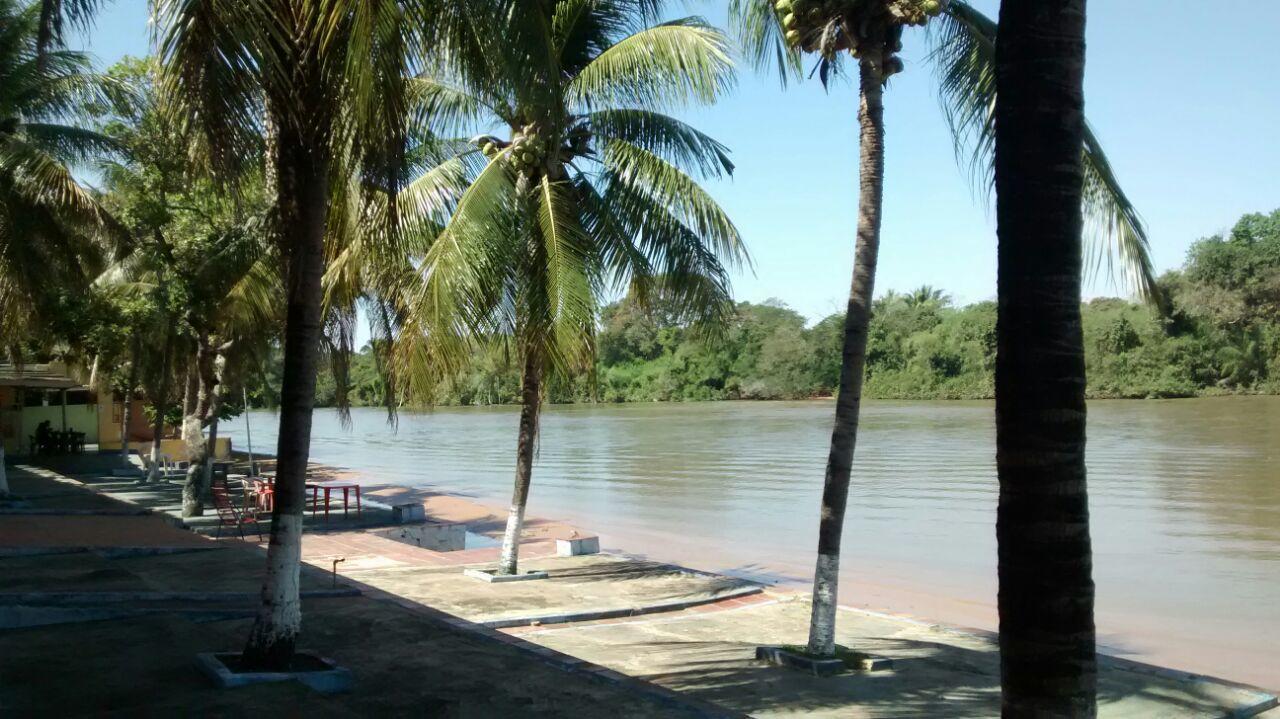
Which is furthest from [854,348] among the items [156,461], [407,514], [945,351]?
[945,351]

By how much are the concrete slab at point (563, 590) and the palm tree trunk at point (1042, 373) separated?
28.0 feet

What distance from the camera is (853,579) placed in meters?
16.2

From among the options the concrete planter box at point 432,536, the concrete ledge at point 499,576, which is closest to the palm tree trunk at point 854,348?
the concrete ledge at point 499,576

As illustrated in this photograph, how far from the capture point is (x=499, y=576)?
45.2 feet

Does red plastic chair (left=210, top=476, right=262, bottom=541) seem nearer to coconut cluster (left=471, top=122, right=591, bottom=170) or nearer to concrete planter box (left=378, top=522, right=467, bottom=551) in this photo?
concrete planter box (left=378, top=522, right=467, bottom=551)

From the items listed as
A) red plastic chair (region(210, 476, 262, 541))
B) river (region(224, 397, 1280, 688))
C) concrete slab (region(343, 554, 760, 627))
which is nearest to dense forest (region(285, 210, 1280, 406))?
river (region(224, 397, 1280, 688))

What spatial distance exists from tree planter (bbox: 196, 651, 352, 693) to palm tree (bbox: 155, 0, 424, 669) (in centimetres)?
16

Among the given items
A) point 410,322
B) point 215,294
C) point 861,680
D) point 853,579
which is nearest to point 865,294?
point 861,680

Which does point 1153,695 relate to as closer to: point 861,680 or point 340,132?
point 861,680

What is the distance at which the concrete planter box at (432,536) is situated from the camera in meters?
18.4

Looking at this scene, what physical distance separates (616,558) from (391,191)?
10455 millimetres

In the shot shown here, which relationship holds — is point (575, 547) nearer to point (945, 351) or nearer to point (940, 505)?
point (940, 505)

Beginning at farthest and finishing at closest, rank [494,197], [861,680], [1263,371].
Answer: [1263,371] → [494,197] → [861,680]

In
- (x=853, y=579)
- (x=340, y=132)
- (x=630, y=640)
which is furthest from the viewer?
(x=853, y=579)
